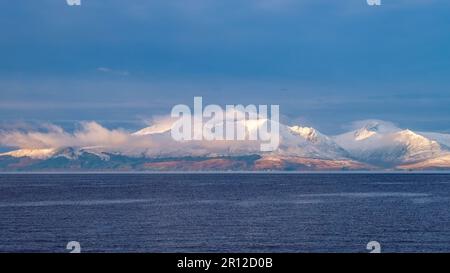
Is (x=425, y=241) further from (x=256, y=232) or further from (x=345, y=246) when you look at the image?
(x=256, y=232)

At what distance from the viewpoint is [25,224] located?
284 ft

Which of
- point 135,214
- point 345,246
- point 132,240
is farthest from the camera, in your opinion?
point 135,214

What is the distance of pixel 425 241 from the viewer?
224ft

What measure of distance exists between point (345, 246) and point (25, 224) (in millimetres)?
43436

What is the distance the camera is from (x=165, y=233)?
76812 millimetres

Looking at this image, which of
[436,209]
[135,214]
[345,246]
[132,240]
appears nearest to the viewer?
[345,246]

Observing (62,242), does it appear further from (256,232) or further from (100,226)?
(256,232)

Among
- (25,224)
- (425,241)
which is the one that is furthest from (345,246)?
(25,224)
